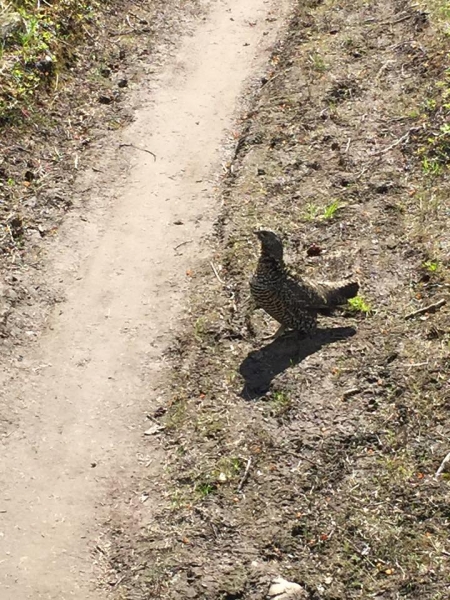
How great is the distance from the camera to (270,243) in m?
9.32

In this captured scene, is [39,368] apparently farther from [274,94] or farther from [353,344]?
[274,94]

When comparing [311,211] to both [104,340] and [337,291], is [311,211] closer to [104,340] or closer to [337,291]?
[337,291]

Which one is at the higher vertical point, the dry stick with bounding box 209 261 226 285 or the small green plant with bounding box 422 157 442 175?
the small green plant with bounding box 422 157 442 175

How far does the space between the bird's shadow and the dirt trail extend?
107 cm

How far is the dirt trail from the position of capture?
8.50 metres

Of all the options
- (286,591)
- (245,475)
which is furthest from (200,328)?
(286,591)

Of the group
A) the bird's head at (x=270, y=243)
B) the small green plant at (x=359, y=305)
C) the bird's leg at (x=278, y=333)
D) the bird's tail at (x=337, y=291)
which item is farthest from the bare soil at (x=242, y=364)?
the bird's head at (x=270, y=243)

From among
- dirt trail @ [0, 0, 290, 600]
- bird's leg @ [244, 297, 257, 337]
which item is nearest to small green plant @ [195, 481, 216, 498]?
dirt trail @ [0, 0, 290, 600]

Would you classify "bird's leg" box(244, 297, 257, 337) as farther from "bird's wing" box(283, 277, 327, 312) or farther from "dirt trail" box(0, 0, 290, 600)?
"dirt trail" box(0, 0, 290, 600)

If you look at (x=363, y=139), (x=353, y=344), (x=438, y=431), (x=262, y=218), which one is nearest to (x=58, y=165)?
(x=262, y=218)

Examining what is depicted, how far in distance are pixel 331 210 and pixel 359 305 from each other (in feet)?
6.36

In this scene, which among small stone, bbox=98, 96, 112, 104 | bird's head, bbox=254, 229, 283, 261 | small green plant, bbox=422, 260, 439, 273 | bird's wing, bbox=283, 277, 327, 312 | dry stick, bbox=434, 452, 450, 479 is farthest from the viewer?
small stone, bbox=98, 96, 112, 104

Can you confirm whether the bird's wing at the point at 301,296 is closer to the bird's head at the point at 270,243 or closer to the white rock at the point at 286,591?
the bird's head at the point at 270,243

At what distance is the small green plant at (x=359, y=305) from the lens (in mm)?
9984
